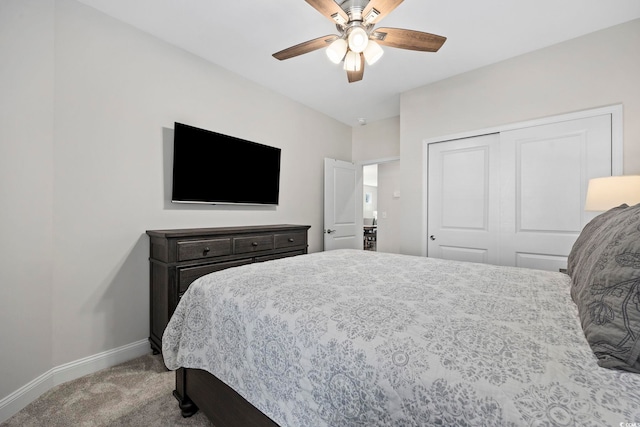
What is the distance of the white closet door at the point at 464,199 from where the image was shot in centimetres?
302

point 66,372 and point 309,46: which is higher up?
point 309,46

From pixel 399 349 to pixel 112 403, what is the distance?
1.96 metres

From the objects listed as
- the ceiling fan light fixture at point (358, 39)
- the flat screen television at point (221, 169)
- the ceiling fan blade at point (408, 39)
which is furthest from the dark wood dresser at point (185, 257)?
the ceiling fan blade at point (408, 39)

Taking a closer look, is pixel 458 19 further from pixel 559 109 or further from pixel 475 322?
pixel 475 322

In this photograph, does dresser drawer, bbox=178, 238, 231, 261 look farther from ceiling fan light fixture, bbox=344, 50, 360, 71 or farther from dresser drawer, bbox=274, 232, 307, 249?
ceiling fan light fixture, bbox=344, 50, 360, 71

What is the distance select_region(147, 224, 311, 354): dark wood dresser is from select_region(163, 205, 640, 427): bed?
79 centimetres

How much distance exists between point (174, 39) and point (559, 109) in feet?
11.8

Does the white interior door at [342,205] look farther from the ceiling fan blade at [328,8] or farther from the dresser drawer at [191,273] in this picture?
the ceiling fan blade at [328,8]

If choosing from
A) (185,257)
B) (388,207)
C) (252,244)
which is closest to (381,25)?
(252,244)

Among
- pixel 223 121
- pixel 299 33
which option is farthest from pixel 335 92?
pixel 223 121

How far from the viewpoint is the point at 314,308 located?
3.45ft

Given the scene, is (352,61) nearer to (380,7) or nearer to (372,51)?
(372,51)

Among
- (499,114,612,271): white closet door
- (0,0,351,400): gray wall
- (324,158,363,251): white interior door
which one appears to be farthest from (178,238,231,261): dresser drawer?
(499,114,612,271): white closet door

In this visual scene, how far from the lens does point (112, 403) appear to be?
174 centimetres
